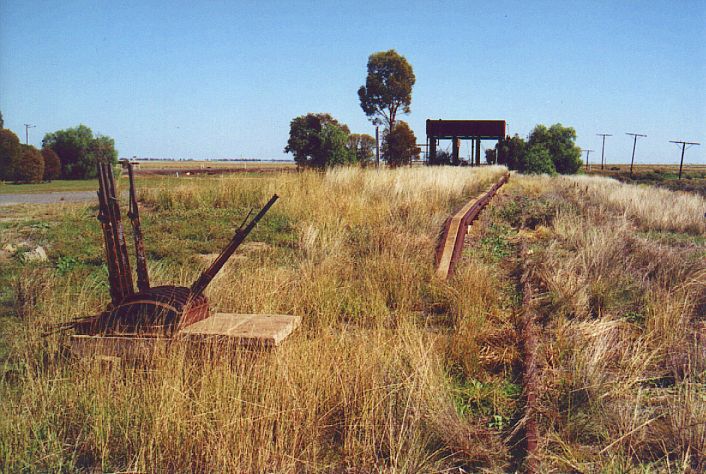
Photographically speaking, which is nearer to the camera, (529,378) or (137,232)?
(529,378)

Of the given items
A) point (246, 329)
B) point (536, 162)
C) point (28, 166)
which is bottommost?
point (536, 162)

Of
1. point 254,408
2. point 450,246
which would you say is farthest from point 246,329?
point 450,246

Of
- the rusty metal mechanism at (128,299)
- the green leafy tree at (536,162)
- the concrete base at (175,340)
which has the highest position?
the rusty metal mechanism at (128,299)

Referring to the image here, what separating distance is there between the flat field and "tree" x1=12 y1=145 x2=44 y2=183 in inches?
912

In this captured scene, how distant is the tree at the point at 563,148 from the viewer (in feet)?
136

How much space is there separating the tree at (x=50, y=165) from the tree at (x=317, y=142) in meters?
14.5

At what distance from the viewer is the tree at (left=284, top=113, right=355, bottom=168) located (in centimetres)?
2744

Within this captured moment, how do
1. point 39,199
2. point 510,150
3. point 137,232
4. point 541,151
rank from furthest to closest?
1. point 510,150
2. point 541,151
3. point 39,199
4. point 137,232

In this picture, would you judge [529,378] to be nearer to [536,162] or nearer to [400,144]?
[536,162]

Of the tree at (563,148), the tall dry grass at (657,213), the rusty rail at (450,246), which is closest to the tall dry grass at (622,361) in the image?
the rusty rail at (450,246)

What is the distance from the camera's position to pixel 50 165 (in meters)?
30.7

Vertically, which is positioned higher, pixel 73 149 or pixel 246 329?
pixel 73 149

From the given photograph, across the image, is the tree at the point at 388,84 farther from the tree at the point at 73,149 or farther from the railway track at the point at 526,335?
the railway track at the point at 526,335

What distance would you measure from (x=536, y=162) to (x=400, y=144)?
511 inches
